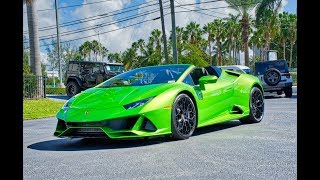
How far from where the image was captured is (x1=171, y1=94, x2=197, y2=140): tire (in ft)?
18.5

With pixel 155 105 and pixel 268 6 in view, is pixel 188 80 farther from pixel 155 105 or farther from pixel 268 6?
pixel 268 6

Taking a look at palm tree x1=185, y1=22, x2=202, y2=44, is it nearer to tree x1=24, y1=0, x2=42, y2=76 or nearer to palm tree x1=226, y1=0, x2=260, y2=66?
palm tree x1=226, y1=0, x2=260, y2=66

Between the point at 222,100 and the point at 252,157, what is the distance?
2544 mm

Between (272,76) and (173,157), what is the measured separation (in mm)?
13485

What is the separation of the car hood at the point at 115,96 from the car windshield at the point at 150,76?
320 millimetres

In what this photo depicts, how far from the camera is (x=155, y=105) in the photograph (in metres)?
5.39

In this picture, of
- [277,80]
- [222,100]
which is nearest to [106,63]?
[277,80]

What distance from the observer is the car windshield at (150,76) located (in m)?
6.30

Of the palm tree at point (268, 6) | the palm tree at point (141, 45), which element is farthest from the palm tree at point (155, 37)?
the palm tree at point (268, 6)

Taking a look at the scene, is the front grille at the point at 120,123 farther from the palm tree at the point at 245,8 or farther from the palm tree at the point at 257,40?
the palm tree at the point at 257,40

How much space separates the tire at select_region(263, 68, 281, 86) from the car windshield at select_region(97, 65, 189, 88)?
11156 mm

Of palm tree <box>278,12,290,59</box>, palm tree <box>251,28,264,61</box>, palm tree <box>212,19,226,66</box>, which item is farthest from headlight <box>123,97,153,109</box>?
palm tree <box>212,19,226,66</box>

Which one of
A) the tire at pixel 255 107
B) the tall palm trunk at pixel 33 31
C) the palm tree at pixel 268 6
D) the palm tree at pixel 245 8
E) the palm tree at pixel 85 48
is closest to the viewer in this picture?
the tire at pixel 255 107

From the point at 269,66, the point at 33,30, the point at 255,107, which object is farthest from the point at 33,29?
the point at 255,107
